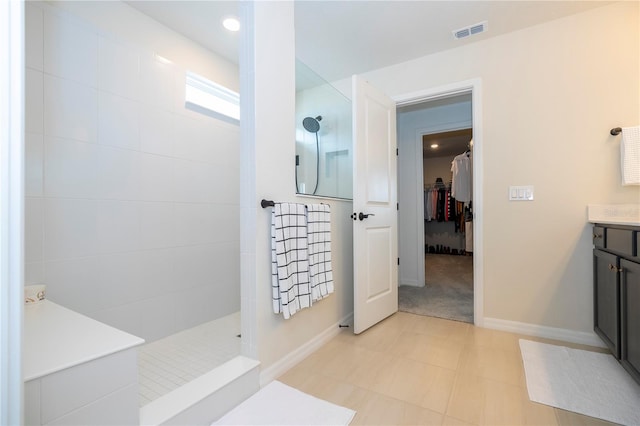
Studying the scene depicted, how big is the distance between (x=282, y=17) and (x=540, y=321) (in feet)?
9.41

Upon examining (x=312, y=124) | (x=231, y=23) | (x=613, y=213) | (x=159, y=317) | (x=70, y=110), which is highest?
(x=231, y=23)

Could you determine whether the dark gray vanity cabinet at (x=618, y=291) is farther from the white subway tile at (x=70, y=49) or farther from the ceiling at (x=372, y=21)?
the white subway tile at (x=70, y=49)

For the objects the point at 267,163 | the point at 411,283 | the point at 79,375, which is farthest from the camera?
the point at 411,283

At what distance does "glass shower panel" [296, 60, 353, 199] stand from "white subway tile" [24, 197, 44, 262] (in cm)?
145

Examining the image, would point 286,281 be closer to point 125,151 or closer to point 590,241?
point 125,151

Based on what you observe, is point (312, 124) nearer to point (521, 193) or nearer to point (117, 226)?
point (117, 226)

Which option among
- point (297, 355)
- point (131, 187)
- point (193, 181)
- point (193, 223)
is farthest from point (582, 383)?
point (131, 187)

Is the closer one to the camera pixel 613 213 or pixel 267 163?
pixel 267 163

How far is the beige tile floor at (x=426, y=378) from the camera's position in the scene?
1.36 metres

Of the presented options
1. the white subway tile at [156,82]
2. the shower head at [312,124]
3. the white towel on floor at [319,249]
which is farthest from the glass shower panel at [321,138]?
the white subway tile at [156,82]

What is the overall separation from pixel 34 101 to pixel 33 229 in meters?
0.70

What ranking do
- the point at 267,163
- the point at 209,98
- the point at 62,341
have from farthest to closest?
the point at 209,98 → the point at 267,163 → the point at 62,341

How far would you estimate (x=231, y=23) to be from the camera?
2189 mm

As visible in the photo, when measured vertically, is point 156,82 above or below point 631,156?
above
